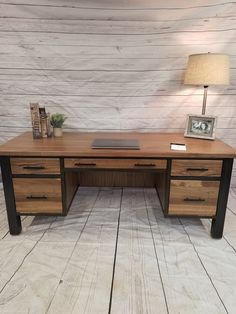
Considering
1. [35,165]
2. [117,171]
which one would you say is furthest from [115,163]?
[35,165]

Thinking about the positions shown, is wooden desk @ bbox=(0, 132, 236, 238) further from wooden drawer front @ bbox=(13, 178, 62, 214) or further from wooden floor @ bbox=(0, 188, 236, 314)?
wooden floor @ bbox=(0, 188, 236, 314)

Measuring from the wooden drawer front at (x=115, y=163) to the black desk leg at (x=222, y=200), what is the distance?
410mm

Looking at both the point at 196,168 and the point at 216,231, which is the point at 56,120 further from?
the point at 216,231

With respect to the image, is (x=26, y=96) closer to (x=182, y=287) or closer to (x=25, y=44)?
(x=25, y=44)

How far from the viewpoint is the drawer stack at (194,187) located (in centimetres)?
148

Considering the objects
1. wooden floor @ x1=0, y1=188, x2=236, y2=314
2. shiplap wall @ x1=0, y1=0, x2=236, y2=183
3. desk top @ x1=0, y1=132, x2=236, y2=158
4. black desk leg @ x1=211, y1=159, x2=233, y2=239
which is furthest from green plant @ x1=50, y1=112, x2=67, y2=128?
black desk leg @ x1=211, y1=159, x2=233, y2=239

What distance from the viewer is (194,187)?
153cm

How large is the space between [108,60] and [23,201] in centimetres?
138

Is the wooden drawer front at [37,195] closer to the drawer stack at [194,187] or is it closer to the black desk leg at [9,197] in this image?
the black desk leg at [9,197]

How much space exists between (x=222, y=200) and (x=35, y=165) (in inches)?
52.1

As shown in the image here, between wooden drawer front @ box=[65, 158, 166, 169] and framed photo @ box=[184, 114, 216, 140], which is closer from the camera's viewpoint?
wooden drawer front @ box=[65, 158, 166, 169]

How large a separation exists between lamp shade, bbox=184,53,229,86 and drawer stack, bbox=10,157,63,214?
1.20 metres

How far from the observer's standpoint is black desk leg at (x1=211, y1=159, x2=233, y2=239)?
146 centimetres

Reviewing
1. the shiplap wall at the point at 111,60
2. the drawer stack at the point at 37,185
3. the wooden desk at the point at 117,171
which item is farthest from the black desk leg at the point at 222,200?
the drawer stack at the point at 37,185
